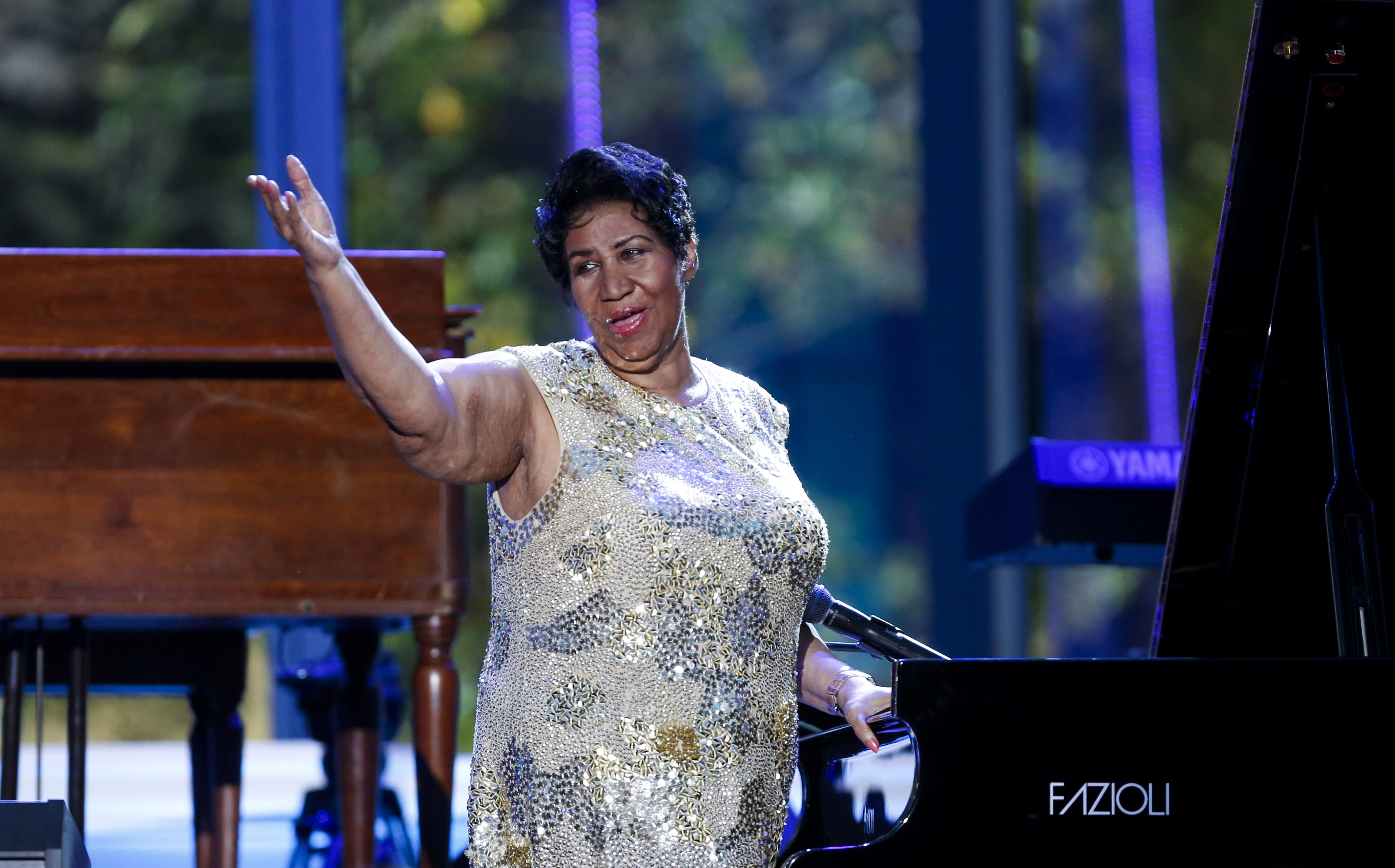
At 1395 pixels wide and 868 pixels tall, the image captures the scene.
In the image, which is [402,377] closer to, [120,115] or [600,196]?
[600,196]

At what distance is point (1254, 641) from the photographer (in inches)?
75.7

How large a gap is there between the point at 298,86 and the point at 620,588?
288cm

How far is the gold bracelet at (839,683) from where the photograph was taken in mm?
1812

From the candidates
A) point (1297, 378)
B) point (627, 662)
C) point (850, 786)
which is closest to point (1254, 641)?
point (1297, 378)

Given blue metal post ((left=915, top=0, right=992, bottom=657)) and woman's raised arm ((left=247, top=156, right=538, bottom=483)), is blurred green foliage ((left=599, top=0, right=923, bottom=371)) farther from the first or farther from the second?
woman's raised arm ((left=247, top=156, right=538, bottom=483))

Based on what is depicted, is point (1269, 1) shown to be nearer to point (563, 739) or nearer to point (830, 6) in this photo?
Result: point (563, 739)

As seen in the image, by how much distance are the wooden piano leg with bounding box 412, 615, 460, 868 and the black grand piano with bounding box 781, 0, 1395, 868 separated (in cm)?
52

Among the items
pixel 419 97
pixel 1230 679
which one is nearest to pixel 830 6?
pixel 419 97

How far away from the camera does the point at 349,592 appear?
1924 millimetres

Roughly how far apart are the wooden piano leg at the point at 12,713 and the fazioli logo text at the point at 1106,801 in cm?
164

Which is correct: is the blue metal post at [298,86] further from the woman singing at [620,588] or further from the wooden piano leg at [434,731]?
the woman singing at [620,588]

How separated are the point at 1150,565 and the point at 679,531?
162 centimetres

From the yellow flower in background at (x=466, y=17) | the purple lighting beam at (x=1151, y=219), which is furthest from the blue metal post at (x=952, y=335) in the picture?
the yellow flower in background at (x=466, y=17)

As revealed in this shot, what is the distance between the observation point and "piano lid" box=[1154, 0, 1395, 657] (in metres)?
1.75
